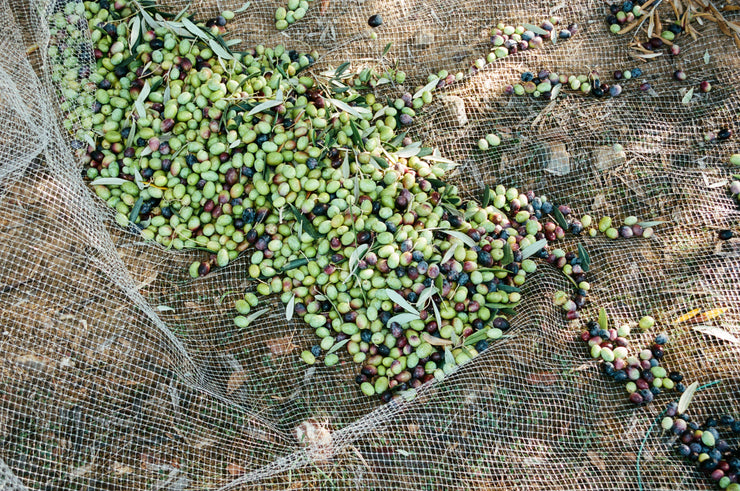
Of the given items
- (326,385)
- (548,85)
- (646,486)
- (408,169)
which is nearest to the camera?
(646,486)

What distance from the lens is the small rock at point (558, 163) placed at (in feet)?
10.8

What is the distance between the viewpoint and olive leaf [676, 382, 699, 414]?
272 centimetres

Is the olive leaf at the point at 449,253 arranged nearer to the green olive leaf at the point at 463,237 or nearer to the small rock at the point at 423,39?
the green olive leaf at the point at 463,237

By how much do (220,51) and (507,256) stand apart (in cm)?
198

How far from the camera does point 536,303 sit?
2924mm

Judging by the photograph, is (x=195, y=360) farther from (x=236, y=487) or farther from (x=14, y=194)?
(x=14, y=194)

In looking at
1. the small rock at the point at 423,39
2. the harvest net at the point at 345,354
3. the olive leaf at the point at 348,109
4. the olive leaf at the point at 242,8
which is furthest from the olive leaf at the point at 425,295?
the olive leaf at the point at 242,8

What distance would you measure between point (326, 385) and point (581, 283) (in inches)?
56.8

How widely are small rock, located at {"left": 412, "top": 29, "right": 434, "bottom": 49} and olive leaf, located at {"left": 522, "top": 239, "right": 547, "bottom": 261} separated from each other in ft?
4.91

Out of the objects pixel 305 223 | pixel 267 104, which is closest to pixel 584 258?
pixel 305 223

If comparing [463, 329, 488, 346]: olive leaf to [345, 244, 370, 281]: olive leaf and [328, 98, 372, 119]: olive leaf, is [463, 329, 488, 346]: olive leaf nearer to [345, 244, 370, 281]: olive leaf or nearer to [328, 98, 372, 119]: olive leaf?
[345, 244, 370, 281]: olive leaf

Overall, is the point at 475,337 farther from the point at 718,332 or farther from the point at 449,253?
the point at 718,332

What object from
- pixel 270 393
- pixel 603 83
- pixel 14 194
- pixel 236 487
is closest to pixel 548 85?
pixel 603 83

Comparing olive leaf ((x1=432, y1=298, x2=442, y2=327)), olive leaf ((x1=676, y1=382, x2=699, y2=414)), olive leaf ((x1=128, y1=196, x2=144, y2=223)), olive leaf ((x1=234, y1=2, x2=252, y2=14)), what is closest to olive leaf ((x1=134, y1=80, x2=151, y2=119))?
olive leaf ((x1=128, y1=196, x2=144, y2=223))
